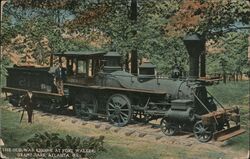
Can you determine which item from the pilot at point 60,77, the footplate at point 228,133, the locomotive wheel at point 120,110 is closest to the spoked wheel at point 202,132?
the footplate at point 228,133

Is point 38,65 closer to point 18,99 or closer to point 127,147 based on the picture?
point 18,99

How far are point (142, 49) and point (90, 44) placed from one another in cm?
99

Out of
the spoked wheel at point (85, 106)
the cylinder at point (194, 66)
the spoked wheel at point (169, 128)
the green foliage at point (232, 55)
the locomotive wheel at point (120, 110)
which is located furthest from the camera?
the spoked wheel at point (85, 106)

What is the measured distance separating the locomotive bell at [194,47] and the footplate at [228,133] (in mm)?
1098

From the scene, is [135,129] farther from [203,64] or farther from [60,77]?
[60,77]

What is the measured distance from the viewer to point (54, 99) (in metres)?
9.33

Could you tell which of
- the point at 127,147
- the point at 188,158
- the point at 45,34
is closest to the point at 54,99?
the point at 45,34

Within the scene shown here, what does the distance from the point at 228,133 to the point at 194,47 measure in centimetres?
144

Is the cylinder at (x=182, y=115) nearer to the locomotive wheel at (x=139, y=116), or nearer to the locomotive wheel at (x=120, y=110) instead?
the locomotive wheel at (x=139, y=116)

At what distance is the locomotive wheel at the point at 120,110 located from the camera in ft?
27.8

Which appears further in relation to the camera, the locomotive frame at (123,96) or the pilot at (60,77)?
the pilot at (60,77)

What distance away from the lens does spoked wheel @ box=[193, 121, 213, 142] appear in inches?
297

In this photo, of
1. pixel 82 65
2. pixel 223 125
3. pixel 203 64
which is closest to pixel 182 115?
pixel 223 125

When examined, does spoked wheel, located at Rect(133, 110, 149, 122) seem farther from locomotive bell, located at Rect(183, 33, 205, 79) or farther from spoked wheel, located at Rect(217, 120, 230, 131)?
spoked wheel, located at Rect(217, 120, 230, 131)
